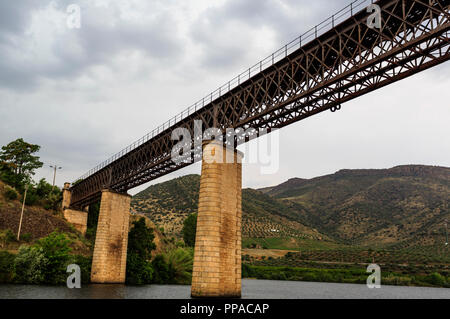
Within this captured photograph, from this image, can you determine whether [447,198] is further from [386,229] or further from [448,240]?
[448,240]

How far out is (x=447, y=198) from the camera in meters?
154

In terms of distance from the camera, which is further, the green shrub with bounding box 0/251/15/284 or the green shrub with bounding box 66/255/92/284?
the green shrub with bounding box 66/255/92/284

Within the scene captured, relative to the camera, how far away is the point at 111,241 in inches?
1944

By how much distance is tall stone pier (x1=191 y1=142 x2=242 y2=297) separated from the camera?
99.6 feet

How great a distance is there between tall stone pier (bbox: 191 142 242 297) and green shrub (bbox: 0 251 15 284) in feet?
71.0

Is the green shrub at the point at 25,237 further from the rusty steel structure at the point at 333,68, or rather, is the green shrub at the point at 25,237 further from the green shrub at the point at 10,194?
the rusty steel structure at the point at 333,68

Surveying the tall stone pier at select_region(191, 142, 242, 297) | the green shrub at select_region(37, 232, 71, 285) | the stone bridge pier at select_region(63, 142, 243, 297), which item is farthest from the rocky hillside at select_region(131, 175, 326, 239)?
the tall stone pier at select_region(191, 142, 242, 297)

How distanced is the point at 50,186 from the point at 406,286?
72196 mm

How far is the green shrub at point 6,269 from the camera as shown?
39.2 metres

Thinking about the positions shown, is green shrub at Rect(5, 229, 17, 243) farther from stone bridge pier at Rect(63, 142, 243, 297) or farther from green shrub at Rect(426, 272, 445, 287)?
green shrub at Rect(426, 272, 445, 287)

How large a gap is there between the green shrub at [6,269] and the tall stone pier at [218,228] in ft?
71.0

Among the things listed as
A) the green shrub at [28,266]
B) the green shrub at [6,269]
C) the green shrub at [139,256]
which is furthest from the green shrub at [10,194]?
the green shrub at [28,266]

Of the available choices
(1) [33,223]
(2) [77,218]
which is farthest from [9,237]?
(2) [77,218]

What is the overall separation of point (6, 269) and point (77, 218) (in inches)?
1340
